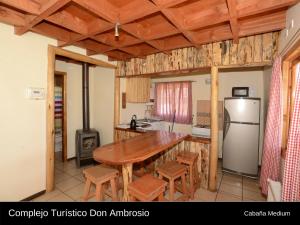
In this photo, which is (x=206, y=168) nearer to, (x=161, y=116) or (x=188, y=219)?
(x=188, y=219)

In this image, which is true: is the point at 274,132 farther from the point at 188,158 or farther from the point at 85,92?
the point at 85,92

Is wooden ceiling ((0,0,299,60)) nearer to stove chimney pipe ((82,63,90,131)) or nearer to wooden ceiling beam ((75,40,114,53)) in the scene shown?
wooden ceiling beam ((75,40,114,53))

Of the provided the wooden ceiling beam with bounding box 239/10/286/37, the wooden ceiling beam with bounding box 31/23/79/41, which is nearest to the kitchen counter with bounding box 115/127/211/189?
the wooden ceiling beam with bounding box 239/10/286/37

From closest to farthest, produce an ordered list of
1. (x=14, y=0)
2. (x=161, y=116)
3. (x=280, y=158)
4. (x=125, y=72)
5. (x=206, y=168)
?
1. (x=14, y=0)
2. (x=280, y=158)
3. (x=206, y=168)
4. (x=125, y=72)
5. (x=161, y=116)

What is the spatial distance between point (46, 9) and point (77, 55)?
4.54 ft

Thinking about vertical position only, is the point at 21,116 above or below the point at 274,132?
above

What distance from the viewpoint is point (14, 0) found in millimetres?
1675

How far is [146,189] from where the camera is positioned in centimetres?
177

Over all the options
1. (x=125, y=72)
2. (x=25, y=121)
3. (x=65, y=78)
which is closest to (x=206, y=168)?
(x=125, y=72)

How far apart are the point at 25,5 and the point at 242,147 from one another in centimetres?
415

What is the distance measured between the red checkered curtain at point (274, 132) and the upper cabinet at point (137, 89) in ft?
9.83

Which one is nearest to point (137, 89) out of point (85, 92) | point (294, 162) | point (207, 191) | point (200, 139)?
point (85, 92)

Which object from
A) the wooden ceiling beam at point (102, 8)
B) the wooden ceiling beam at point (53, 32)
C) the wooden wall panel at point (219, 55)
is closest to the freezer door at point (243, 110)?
the wooden wall panel at point (219, 55)

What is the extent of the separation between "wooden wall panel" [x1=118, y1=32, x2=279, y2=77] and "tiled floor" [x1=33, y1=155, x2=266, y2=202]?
2.14 meters
